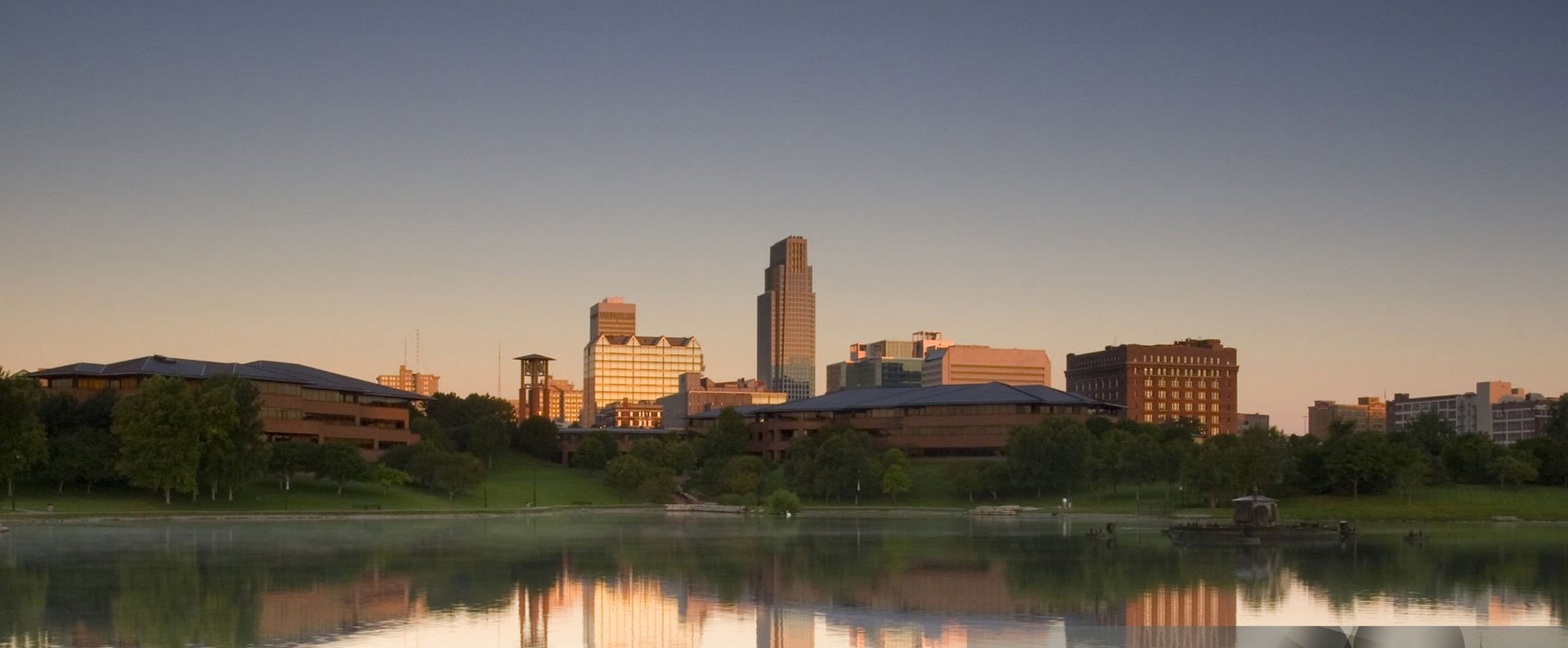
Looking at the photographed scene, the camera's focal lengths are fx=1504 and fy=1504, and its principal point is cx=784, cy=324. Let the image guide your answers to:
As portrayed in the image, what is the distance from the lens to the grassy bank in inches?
4914

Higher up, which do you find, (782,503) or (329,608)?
(329,608)

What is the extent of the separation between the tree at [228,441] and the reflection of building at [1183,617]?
96.5 metres

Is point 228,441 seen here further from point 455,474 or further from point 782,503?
point 782,503

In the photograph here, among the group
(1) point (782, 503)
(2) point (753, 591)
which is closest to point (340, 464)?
(1) point (782, 503)

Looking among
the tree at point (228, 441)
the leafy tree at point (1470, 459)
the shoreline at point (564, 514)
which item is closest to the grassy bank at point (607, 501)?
the shoreline at point (564, 514)

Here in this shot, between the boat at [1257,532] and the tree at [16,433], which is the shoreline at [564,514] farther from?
the boat at [1257,532]

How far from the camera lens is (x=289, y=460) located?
5605 inches

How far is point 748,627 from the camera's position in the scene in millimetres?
42750

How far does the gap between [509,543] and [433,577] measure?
85.4 ft

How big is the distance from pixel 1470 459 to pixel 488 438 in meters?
113

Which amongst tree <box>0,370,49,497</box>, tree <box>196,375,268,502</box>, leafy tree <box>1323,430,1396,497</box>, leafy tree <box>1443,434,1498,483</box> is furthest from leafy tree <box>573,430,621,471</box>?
leafy tree <box>1443,434,1498,483</box>

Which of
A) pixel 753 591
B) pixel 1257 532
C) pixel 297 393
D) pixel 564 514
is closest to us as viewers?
pixel 753 591

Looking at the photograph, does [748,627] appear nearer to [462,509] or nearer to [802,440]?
[462,509]

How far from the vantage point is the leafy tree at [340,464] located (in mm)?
144125
